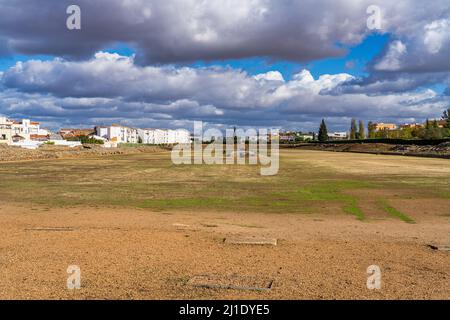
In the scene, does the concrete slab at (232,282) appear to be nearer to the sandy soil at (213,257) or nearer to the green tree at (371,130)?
the sandy soil at (213,257)

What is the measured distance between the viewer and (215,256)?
968 cm

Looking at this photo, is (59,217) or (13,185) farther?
(13,185)

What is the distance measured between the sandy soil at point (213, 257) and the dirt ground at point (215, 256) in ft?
0.06

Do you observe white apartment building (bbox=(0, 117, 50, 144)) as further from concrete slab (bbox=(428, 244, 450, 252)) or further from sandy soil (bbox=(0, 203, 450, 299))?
concrete slab (bbox=(428, 244, 450, 252))

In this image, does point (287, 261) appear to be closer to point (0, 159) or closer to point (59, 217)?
point (59, 217)

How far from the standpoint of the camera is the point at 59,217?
15203mm

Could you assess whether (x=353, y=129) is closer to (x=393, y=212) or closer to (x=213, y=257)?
(x=393, y=212)

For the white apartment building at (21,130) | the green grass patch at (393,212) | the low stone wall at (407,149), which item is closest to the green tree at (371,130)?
the low stone wall at (407,149)

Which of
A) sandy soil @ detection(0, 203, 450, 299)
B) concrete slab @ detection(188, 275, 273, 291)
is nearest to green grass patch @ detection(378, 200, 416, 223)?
sandy soil @ detection(0, 203, 450, 299)

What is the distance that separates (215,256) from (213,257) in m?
0.09

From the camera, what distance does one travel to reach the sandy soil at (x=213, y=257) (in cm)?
746
